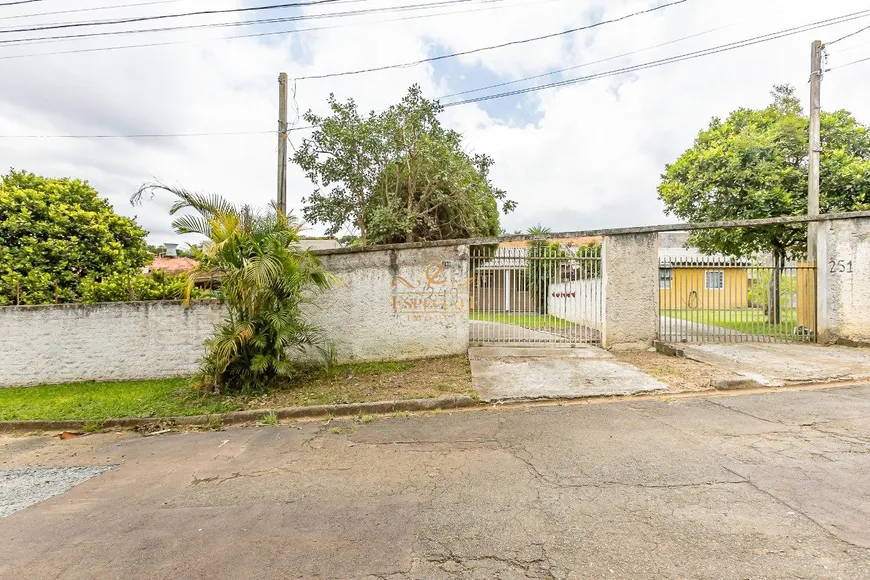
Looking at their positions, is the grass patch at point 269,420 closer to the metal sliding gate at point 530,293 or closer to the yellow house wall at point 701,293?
the metal sliding gate at point 530,293

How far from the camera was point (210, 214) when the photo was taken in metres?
6.20

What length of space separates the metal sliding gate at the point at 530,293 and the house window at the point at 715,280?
251 cm

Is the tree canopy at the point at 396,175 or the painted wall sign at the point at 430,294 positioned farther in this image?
the tree canopy at the point at 396,175

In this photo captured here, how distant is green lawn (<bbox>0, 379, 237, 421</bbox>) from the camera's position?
5.59 metres

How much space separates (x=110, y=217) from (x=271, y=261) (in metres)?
5.02

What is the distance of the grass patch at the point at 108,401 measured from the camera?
5.57 meters

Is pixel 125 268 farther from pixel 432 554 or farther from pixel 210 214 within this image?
pixel 432 554

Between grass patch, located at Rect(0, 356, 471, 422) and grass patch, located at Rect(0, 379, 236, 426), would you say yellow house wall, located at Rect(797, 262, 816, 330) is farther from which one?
grass patch, located at Rect(0, 379, 236, 426)

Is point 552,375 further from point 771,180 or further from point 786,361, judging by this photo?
point 771,180

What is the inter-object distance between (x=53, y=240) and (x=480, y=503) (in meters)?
9.31

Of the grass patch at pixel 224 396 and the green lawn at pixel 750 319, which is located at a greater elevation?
the green lawn at pixel 750 319

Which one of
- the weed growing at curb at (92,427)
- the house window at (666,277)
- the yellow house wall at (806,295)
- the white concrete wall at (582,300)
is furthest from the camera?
the house window at (666,277)

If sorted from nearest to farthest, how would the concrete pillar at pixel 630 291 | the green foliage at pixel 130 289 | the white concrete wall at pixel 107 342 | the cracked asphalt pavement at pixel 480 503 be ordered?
the cracked asphalt pavement at pixel 480 503, the white concrete wall at pixel 107 342, the green foliage at pixel 130 289, the concrete pillar at pixel 630 291

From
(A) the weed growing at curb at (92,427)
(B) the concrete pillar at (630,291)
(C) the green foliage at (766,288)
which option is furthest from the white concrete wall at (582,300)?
(A) the weed growing at curb at (92,427)
